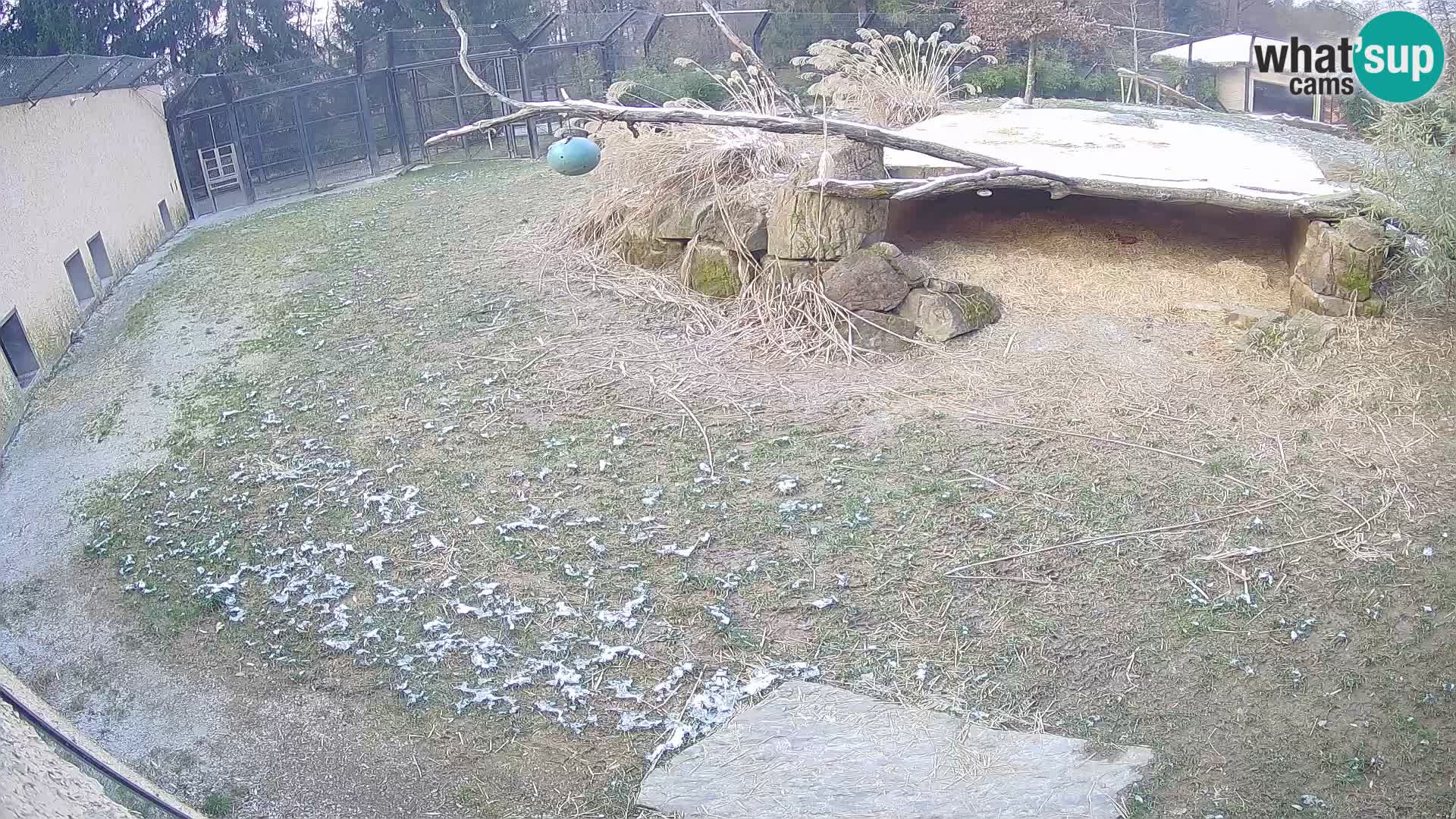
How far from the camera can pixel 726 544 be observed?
426cm

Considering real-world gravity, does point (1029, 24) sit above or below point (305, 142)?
above

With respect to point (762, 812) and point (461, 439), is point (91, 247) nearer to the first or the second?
point (461, 439)

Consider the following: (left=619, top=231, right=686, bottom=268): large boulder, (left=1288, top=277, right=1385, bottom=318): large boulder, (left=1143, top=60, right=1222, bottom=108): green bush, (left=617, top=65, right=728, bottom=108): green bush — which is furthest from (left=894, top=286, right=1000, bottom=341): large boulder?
(left=1143, top=60, right=1222, bottom=108): green bush

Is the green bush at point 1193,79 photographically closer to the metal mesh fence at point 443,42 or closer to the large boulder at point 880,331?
the metal mesh fence at point 443,42

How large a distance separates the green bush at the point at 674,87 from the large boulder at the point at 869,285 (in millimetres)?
8186

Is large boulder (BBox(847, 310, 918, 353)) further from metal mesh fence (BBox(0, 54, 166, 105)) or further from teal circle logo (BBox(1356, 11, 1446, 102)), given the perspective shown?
metal mesh fence (BBox(0, 54, 166, 105))

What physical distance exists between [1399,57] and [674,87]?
29.3 feet

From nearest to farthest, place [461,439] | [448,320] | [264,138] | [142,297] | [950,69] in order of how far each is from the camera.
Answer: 1. [461,439]
2. [448,320]
3. [142,297]
4. [264,138]
5. [950,69]

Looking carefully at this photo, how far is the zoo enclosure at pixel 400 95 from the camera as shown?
1185 cm

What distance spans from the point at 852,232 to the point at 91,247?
616cm

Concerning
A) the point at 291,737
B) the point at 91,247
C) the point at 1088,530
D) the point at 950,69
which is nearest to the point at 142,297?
the point at 91,247

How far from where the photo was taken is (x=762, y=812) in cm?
312

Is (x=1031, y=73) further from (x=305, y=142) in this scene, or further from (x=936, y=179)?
(x=305, y=142)

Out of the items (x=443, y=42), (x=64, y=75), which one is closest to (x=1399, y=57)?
(x=64, y=75)
